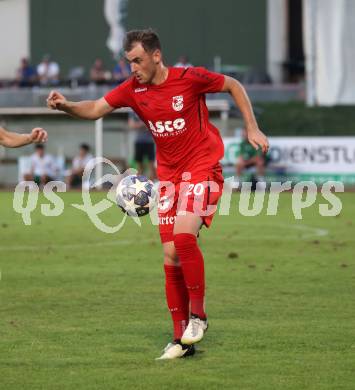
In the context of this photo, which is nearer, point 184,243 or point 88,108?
point 184,243

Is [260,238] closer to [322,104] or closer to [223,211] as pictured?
[223,211]

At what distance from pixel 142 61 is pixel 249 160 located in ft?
65.0

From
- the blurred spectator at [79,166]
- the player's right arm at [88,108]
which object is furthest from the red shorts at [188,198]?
the blurred spectator at [79,166]

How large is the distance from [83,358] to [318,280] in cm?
482

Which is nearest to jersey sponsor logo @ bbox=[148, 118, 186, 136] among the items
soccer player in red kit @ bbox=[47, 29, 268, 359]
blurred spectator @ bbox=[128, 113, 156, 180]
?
soccer player in red kit @ bbox=[47, 29, 268, 359]

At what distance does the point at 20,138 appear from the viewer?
9672mm

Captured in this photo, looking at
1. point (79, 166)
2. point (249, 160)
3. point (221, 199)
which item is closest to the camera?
point (221, 199)

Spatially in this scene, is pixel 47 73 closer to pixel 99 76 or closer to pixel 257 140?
pixel 99 76

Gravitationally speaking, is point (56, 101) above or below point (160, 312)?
above

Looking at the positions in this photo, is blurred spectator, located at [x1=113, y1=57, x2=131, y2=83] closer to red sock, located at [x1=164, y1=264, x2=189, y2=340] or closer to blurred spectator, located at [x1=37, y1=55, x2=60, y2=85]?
blurred spectator, located at [x1=37, y1=55, x2=60, y2=85]

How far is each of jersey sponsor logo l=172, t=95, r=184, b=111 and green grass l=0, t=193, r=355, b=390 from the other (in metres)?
1.68

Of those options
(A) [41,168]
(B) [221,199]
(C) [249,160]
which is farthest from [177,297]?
(A) [41,168]

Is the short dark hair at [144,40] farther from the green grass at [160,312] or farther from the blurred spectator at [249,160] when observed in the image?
the blurred spectator at [249,160]

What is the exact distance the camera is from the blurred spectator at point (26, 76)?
35531 millimetres
